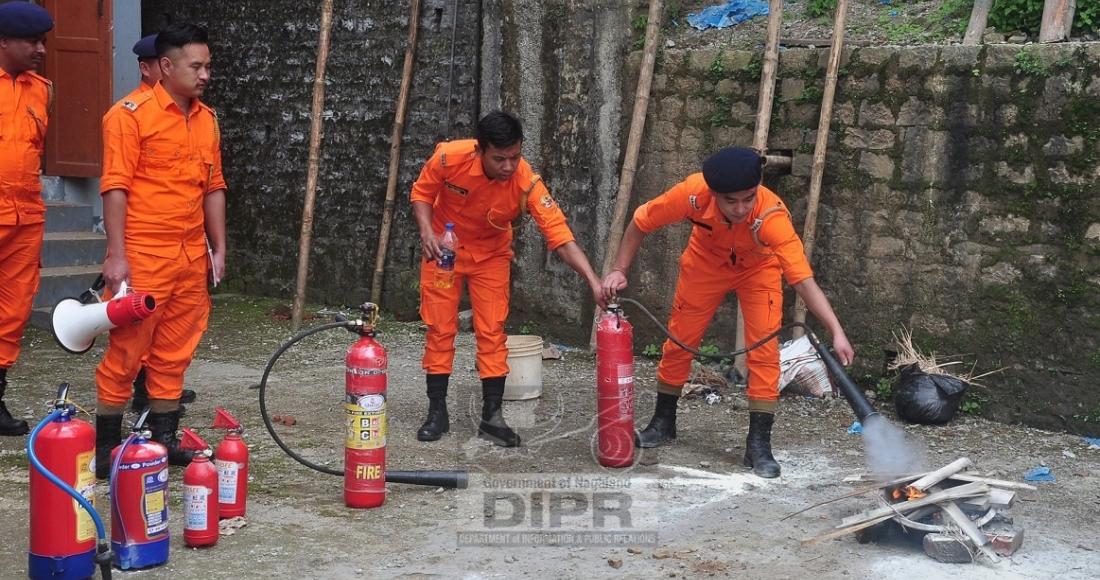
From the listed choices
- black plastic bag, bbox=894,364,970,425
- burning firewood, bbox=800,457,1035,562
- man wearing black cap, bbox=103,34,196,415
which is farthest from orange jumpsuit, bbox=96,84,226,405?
black plastic bag, bbox=894,364,970,425

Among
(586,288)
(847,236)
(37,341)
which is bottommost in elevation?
(37,341)

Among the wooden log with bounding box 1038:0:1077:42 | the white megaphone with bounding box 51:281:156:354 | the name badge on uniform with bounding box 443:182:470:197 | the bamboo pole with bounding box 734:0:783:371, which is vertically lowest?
the white megaphone with bounding box 51:281:156:354

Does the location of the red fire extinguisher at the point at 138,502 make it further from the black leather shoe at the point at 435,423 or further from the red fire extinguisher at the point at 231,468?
the black leather shoe at the point at 435,423

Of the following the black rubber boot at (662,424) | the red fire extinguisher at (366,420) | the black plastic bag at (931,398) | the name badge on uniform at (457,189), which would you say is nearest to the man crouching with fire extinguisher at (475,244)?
the name badge on uniform at (457,189)

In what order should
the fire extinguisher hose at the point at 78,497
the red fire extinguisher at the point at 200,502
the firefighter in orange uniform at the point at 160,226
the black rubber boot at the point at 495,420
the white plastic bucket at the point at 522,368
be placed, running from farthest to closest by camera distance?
the white plastic bucket at the point at 522,368
the black rubber boot at the point at 495,420
the firefighter in orange uniform at the point at 160,226
the red fire extinguisher at the point at 200,502
the fire extinguisher hose at the point at 78,497

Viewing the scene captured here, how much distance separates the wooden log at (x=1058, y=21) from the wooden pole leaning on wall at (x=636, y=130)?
252 cm

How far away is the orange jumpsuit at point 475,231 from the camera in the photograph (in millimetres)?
5672

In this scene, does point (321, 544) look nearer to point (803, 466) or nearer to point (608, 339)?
point (608, 339)

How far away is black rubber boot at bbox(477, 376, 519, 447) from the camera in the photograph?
5867mm

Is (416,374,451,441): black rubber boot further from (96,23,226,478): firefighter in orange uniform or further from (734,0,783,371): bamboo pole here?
(734,0,783,371): bamboo pole

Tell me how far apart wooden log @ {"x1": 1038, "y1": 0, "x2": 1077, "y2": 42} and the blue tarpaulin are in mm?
2172

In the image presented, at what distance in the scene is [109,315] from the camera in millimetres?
4625

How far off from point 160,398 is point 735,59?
175 inches

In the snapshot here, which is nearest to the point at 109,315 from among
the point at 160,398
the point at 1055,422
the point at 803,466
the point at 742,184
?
the point at 160,398
